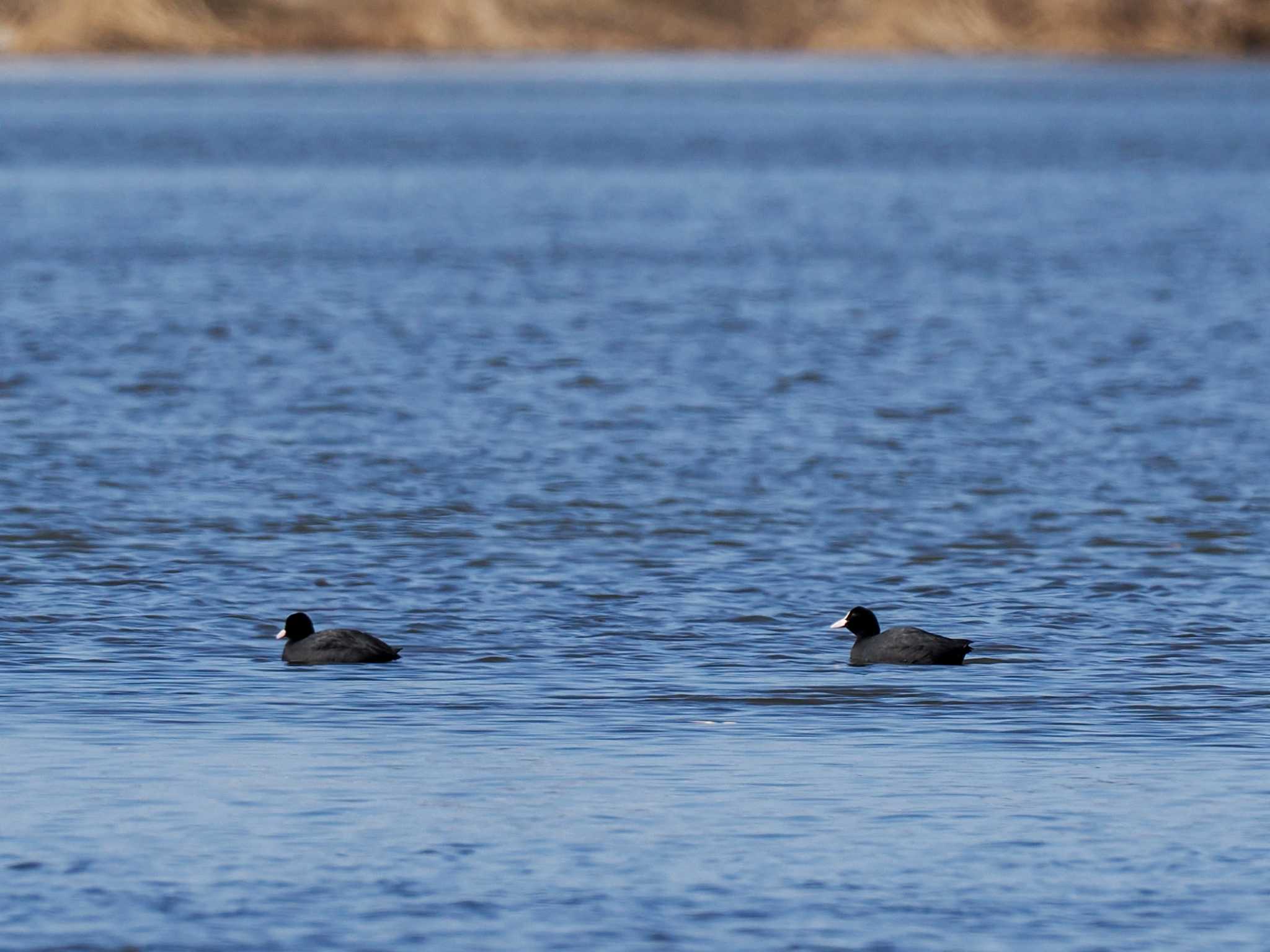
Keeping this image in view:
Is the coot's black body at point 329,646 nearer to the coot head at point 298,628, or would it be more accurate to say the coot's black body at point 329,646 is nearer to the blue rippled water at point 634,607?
the coot head at point 298,628

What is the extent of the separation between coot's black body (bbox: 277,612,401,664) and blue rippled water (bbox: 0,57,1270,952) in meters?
0.23

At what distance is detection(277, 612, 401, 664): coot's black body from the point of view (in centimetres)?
2030

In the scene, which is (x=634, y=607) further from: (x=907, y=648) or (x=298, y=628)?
(x=298, y=628)

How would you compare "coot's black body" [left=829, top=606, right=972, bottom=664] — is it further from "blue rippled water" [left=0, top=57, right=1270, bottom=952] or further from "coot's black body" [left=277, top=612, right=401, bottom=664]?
"coot's black body" [left=277, top=612, right=401, bottom=664]

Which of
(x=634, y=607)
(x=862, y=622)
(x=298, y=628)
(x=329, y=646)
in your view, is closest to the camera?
(x=329, y=646)

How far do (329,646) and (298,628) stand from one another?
416 mm

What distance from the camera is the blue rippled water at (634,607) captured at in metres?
14.7

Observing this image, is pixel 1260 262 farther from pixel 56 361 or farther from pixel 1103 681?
pixel 1103 681

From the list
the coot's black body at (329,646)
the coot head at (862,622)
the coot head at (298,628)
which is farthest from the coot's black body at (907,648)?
the coot head at (298,628)

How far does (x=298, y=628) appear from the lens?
810 inches

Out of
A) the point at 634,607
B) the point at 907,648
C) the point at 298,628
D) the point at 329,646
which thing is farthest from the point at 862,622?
the point at 298,628

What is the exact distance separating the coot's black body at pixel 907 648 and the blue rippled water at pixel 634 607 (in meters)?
0.16

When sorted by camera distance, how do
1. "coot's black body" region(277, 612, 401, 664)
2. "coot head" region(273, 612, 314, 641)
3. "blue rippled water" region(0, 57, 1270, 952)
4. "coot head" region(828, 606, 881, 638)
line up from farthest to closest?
"coot head" region(828, 606, 881, 638) < "coot head" region(273, 612, 314, 641) < "coot's black body" region(277, 612, 401, 664) < "blue rippled water" region(0, 57, 1270, 952)

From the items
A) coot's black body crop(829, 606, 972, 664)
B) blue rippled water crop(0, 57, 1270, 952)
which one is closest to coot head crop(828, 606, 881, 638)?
coot's black body crop(829, 606, 972, 664)
